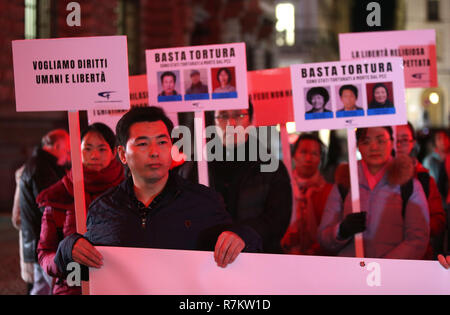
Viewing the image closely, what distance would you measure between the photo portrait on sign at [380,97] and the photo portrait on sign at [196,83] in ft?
3.64

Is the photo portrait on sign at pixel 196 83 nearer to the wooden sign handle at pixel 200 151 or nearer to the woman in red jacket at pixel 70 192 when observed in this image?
the wooden sign handle at pixel 200 151

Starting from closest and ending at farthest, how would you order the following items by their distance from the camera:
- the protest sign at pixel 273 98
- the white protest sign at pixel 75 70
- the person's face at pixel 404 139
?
the white protest sign at pixel 75 70 → the person's face at pixel 404 139 → the protest sign at pixel 273 98

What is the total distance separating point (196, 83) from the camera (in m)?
4.47

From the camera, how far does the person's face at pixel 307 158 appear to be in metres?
5.92

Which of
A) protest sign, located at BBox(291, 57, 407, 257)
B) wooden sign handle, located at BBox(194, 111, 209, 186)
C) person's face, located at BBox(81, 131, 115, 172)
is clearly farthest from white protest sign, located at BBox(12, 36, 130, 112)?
protest sign, located at BBox(291, 57, 407, 257)

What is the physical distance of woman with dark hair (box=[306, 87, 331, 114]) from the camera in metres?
4.32

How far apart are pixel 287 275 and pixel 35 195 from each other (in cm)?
293

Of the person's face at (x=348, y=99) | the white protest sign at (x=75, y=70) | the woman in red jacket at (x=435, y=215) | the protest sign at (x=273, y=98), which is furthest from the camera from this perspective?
the protest sign at (x=273, y=98)

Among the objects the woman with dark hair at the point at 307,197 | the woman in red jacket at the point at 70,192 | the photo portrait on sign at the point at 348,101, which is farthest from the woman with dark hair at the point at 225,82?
the woman with dark hair at the point at 307,197

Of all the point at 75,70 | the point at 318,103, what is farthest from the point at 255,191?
the point at 75,70

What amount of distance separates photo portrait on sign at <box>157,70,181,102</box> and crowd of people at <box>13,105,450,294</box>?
38cm

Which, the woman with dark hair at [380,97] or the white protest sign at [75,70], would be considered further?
the woman with dark hair at [380,97]
